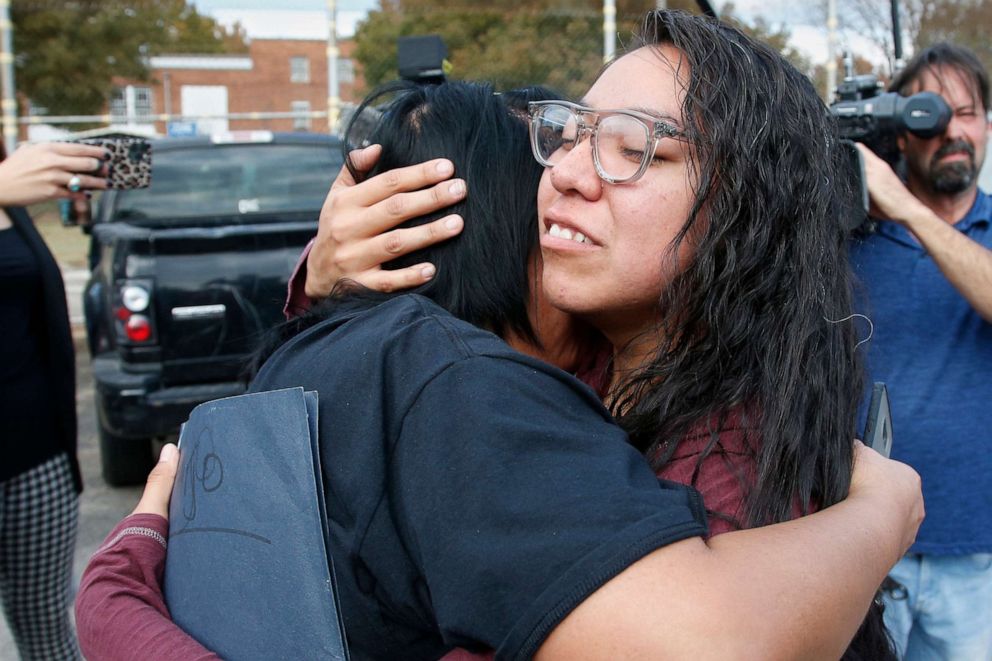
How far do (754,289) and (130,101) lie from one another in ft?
87.8

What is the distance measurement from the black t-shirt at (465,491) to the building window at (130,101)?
20439mm

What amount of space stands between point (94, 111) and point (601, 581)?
21825 millimetres

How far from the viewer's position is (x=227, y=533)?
3.84 ft

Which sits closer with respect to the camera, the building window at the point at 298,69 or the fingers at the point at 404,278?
the fingers at the point at 404,278

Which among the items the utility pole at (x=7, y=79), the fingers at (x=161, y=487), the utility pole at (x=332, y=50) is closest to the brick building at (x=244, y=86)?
the utility pole at (x=332, y=50)

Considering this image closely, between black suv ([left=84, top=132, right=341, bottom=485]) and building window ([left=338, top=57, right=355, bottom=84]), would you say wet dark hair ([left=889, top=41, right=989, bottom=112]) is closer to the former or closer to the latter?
black suv ([left=84, top=132, right=341, bottom=485])

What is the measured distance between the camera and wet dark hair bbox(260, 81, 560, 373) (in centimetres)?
144

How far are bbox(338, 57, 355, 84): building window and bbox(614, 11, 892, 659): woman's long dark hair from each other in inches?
405

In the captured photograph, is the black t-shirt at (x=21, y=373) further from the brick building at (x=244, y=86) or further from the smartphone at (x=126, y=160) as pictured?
the brick building at (x=244, y=86)

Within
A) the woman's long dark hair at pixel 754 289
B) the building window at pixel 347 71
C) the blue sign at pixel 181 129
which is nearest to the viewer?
the woman's long dark hair at pixel 754 289

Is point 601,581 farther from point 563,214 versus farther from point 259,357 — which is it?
point 259,357

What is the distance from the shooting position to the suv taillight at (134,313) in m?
4.51

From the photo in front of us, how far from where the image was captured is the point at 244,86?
23.2 meters

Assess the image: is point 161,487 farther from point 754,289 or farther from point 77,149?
point 77,149
